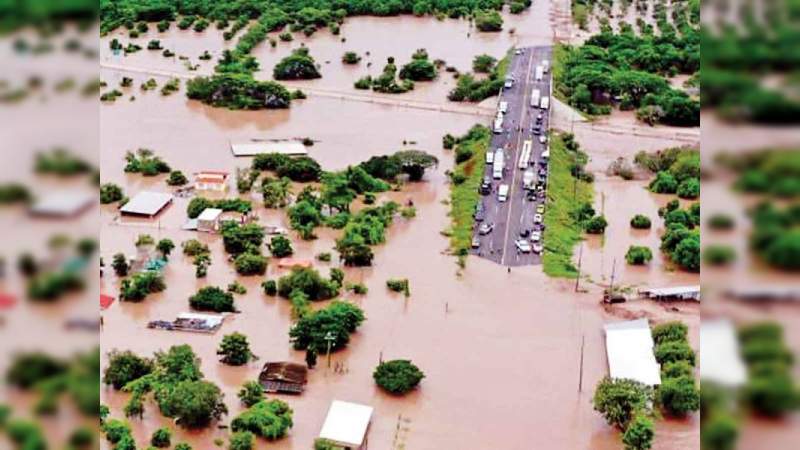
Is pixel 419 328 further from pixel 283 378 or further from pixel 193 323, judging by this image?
pixel 193 323

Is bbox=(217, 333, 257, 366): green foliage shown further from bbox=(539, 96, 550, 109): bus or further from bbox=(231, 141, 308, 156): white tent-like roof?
bbox=(539, 96, 550, 109): bus

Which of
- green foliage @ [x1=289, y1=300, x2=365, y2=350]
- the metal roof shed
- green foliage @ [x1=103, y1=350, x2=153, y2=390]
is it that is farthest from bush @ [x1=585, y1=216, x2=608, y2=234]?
green foliage @ [x1=103, y1=350, x2=153, y2=390]

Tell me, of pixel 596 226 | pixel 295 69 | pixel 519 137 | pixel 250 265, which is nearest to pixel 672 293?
pixel 596 226

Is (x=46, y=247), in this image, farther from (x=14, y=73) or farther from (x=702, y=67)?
(x=702, y=67)

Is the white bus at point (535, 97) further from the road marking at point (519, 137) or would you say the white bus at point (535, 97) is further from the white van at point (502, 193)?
the white van at point (502, 193)

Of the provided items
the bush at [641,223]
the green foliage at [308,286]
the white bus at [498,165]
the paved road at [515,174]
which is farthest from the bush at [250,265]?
the bush at [641,223]
